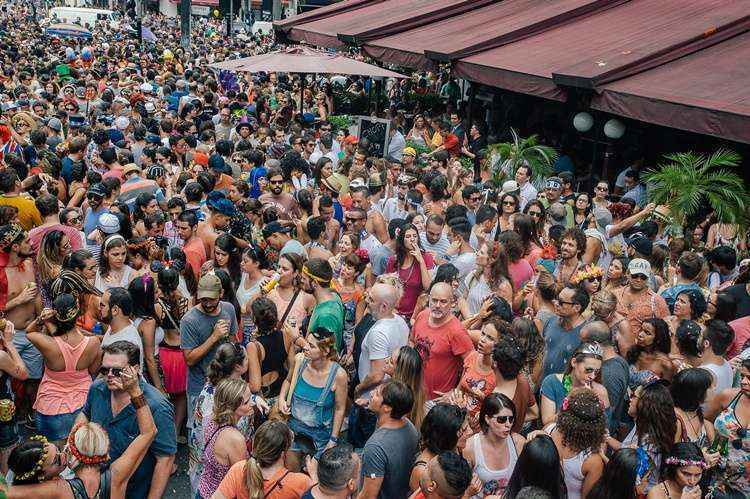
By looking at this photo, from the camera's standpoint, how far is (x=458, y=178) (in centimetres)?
1051

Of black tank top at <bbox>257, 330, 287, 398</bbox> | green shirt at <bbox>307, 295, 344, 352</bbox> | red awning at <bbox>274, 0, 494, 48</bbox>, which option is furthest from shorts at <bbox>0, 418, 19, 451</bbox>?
red awning at <bbox>274, 0, 494, 48</bbox>

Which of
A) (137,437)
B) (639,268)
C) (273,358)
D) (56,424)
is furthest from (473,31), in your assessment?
(137,437)

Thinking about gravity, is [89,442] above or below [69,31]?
above

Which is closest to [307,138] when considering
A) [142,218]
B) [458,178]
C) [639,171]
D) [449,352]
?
[458,178]

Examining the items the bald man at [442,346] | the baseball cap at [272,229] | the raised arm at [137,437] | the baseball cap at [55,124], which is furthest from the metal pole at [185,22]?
the raised arm at [137,437]

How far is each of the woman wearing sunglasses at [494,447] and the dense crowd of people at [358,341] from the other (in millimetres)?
11

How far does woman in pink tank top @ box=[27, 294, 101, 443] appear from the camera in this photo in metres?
5.18

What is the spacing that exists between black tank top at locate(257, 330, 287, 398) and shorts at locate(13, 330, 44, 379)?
68.5 inches

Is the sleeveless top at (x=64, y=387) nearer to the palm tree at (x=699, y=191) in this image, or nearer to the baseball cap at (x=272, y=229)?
the baseball cap at (x=272, y=229)

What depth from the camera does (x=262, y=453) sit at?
12.8ft

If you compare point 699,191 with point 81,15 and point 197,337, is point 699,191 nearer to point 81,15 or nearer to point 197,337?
point 197,337

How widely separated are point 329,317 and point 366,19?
16569 millimetres

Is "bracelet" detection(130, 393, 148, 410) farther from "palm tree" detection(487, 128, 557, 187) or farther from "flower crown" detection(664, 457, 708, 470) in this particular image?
"palm tree" detection(487, 128, 557, 187)

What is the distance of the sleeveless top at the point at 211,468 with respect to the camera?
4320 mm
